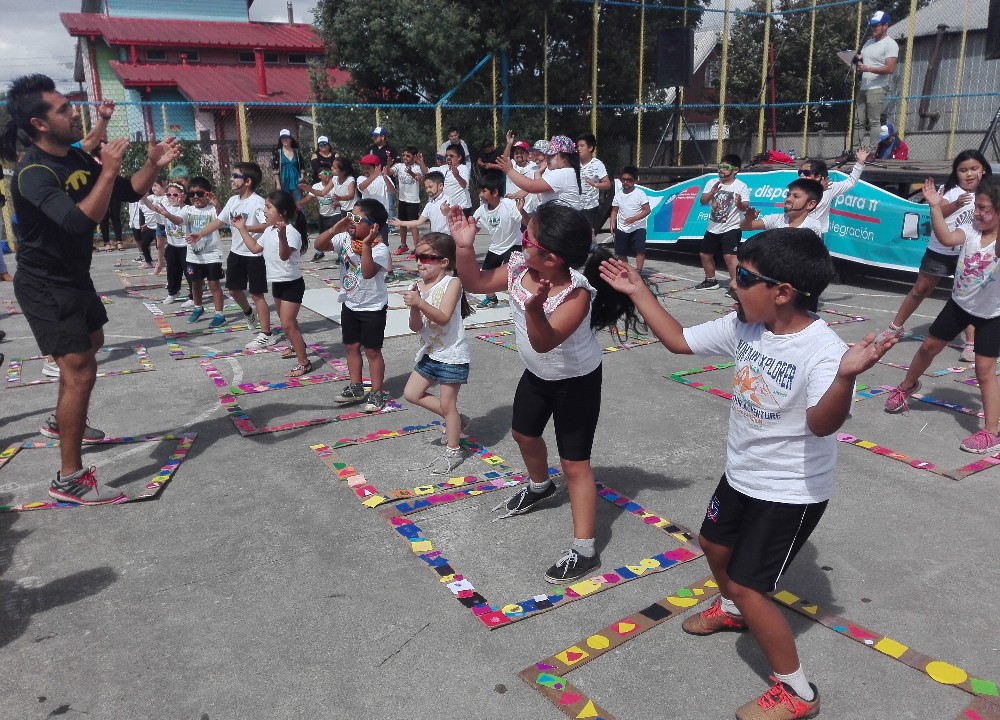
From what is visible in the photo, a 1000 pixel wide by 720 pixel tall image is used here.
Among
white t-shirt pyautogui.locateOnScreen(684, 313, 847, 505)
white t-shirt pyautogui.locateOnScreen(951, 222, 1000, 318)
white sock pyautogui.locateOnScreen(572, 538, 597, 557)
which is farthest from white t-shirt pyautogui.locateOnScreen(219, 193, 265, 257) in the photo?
white t-shirt pyautogui.locateOnScreen(684, 313, 847, 505)

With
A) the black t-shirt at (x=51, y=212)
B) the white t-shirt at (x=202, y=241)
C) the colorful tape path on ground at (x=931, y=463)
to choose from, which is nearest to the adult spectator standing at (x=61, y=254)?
the black t-shirt at (x=51, y=212)

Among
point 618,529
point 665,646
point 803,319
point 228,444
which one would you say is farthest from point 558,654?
point 228,444

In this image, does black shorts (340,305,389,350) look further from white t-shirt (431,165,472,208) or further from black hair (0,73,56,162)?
white t-shirt (431,165,472,208)

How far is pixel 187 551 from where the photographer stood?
13.6 ft

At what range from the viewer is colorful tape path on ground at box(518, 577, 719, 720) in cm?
293

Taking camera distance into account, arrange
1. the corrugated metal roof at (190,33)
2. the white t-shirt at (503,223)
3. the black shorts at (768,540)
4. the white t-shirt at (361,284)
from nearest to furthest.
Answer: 1. the black shorts at (768,540)
2. the white t-shirt at (361,284)
3. the white t-shirt at (503,223)
4. the corrugated metal roof at (190,33)

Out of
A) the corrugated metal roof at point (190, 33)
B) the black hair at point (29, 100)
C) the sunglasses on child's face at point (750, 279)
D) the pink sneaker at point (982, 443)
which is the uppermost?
the corrugated metal roof at point (190, 33)

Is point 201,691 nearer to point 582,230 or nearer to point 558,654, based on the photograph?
point 558,654

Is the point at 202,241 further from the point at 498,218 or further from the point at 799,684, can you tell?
the point at 799,684

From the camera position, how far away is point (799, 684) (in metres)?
2.80

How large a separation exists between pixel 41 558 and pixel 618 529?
2942mm

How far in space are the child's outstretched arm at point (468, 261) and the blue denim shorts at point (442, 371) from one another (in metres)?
0.95

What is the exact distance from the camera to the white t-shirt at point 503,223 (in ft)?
28.8

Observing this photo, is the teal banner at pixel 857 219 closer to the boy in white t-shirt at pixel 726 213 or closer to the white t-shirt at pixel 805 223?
the boy in white t-shirt at pixel 726 213
